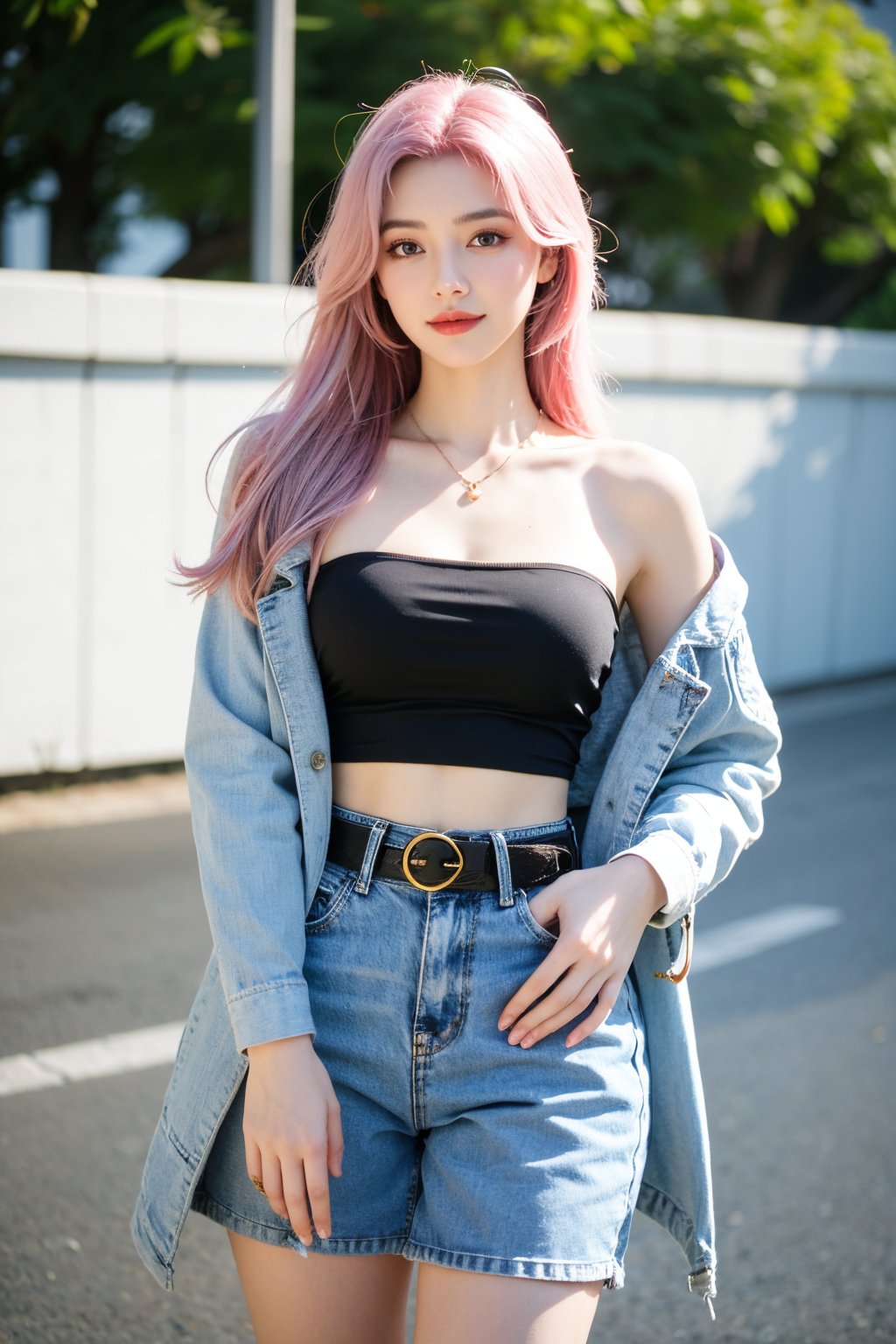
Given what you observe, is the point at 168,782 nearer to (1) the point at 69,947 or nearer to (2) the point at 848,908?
(1) the point at 69,947

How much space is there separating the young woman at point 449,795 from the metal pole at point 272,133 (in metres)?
5.10

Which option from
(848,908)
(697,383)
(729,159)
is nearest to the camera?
(848,908)

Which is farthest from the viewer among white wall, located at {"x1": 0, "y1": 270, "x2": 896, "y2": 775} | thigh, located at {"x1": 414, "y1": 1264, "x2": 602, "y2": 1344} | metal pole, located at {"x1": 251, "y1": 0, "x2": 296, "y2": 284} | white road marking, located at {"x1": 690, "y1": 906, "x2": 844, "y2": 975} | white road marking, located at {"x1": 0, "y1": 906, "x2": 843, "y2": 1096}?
metal pole, located at {"x1": 251, "y1": 0, "x2": 296, "y2": 284}

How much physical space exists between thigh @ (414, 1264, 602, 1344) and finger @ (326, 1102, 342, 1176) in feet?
0.58

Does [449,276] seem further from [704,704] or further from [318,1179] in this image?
[318,1179]

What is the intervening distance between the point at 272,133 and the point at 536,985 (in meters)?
6.03

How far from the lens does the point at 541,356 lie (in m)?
2.21

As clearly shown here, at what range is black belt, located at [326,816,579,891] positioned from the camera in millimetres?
1808

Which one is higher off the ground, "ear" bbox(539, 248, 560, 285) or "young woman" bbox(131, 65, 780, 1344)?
"ear" bbox(539, 248, 560, 285)

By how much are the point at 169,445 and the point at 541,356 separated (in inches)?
171

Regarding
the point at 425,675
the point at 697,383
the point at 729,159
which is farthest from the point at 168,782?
the point at 729,159

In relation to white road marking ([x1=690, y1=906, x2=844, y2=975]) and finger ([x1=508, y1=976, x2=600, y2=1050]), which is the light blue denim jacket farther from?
white road marking ([x1=690, y1=906, x2=844, y2=975])

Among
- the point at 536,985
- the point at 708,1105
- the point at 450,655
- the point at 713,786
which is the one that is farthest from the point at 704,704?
the point at 708,1105

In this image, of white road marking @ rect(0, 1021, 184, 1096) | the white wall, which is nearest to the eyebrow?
white road marking @ rect(0, 1021, 184, 1096)
